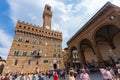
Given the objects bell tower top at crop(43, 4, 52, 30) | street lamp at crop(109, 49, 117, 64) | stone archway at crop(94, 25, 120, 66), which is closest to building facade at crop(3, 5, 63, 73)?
bell tower top at crop(43, 4, 52, 30)

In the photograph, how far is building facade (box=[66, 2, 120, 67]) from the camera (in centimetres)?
1355

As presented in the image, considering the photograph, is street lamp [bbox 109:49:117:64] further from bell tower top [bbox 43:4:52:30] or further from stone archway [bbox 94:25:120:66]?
bell tower top [bbox 43:4:52:30]

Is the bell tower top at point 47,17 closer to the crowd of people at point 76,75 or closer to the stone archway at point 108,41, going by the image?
the stone archway at point 108,41

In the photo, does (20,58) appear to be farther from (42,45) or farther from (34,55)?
(42,45)

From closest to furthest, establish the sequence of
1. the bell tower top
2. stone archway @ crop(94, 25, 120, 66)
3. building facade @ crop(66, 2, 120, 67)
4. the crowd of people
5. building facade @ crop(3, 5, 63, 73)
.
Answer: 1. the crowd of people
2. building facade @ crop(66, 2, 120, 67)
3. stone archway @ crop(94, 25, 120, 66)
4. building facade @ crop(3, 5, 63, 73)
5. the bell tower top

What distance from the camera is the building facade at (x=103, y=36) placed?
13.6m

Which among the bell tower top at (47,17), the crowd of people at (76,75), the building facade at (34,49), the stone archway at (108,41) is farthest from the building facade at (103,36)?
the bell tower top at (47,17)

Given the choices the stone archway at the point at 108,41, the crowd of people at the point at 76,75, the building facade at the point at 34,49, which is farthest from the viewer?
the building facade at the point at 34,49

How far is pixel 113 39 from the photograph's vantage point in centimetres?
1981

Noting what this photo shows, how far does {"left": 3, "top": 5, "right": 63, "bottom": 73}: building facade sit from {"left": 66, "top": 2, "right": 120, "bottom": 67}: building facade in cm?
1486

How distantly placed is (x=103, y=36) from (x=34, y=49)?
25148 millimetres

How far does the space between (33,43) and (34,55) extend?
490 centimetres

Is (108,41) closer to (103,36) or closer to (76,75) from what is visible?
(103,36)

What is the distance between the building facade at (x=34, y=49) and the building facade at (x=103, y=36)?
14.9 metres
